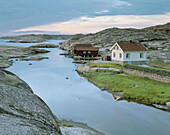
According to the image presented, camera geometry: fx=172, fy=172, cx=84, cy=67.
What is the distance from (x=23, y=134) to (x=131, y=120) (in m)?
16.2

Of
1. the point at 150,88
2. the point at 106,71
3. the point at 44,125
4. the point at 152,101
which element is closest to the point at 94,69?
the point at 106,71

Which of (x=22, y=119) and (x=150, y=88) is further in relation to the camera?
(x=150, y=88)

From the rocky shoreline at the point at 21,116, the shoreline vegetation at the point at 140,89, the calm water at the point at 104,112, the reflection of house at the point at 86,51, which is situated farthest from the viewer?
the reflection of house at the point at 86,51

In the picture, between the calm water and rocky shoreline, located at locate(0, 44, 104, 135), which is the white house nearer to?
the calm water

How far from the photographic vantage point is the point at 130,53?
4922 cm

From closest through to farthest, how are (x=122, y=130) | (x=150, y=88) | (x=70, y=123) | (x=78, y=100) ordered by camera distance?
(x=122, y=130) → (x=70, y=123) → (x=78, y=100) → (x=150, y=88)

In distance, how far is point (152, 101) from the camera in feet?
81.2

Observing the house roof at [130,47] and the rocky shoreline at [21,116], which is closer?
the rocky shoreline at [21,116]

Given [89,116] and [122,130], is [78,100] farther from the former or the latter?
[122,130]

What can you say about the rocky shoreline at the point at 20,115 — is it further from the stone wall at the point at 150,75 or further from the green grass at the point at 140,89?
the stone wall at the point at 150,75

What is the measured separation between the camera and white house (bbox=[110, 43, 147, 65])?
160ft

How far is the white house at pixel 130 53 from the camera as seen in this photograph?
4891 centimetres

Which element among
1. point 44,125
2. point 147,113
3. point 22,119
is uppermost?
point 22,119

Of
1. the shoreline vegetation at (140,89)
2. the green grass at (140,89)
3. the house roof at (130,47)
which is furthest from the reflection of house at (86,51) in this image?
the green grass at (140,89)
